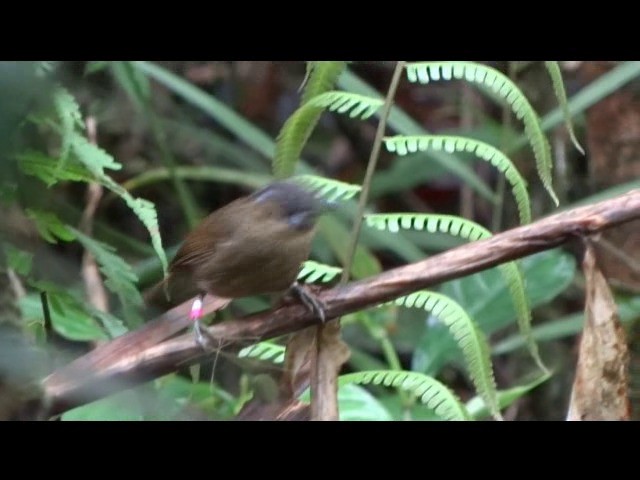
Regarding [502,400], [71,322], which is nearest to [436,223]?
[71,322]

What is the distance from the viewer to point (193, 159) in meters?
3.11

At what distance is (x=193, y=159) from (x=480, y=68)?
2042mm

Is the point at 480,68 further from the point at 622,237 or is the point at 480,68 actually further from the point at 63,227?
the point at 622,237

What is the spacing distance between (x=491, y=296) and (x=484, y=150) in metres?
1.08

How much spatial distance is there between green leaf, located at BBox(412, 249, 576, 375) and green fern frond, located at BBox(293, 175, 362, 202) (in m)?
0.78

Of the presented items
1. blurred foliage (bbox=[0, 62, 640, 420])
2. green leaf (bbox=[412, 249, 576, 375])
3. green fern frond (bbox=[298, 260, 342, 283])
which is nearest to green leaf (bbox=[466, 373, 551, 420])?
blurred foliage (bbox=[0, 62, 640, 420])

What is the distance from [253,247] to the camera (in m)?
1.32

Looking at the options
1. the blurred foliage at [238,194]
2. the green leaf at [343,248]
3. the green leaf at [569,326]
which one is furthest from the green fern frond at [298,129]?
the green leaf at [569,326]

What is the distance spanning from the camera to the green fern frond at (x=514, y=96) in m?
1.10

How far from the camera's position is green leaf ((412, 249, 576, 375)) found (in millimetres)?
2078

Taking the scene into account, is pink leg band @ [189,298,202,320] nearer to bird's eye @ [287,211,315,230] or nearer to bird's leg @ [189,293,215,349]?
bird's leg @ [189,293,215,349]

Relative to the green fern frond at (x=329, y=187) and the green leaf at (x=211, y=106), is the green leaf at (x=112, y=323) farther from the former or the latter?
the green leaf at (x=211, y=106)

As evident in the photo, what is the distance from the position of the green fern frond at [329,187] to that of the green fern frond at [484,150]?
77 mm
